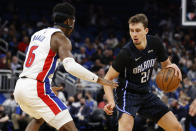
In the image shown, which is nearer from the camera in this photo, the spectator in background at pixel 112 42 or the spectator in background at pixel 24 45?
the spectator in background at pixel 24 45

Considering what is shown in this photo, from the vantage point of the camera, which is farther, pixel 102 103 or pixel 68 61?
pixel 102 103

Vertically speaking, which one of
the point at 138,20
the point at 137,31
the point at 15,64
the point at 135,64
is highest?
the point at 138,20

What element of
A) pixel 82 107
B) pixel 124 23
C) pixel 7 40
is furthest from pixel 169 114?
pixel 124 23

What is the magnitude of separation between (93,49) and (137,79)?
34.5ft

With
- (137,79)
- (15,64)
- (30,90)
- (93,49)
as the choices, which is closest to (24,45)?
(15,64)

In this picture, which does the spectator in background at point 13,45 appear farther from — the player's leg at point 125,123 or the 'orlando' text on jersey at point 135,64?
the player's leg at point 125,123

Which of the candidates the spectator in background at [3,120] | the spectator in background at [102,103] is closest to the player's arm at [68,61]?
the spectator in background at [3,120]

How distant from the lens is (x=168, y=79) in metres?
5.76

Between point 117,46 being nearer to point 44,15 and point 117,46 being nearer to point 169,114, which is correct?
point 44,15

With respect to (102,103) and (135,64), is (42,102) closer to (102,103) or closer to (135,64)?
(135,64)

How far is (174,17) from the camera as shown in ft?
69.3

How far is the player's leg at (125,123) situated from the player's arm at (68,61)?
966 millimetres

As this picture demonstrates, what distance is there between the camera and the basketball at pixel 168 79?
18.8 ft

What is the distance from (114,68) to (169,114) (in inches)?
42.4
